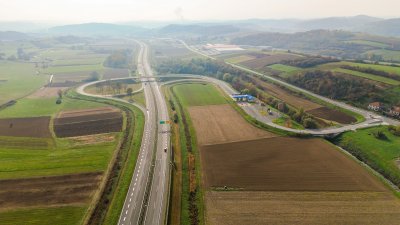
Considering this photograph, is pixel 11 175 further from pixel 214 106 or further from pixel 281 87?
pixel 281 87

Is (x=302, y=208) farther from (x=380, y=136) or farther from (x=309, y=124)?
(x=380, y=136)

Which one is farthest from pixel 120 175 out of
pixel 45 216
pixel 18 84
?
pixel 18 84

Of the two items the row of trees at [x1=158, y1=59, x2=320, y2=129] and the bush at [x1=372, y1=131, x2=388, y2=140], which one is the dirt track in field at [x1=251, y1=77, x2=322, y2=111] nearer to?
the row of trees at [x1=158, y1=59, x2=320, y2=129]

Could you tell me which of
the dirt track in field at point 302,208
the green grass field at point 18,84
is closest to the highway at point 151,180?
the dirt track in field at point 302,208

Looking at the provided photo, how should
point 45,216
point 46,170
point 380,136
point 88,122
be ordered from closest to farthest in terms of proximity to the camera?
point 45,216, point 46,170, point 380,136, point 88,122

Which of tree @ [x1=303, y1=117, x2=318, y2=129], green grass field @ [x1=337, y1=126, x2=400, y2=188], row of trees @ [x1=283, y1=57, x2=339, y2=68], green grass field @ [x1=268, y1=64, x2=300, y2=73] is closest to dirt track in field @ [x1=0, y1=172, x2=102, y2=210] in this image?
tree @ [x1=303, y1=117, x2=318, y2=129]

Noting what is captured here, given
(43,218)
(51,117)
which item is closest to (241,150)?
(43,218)
